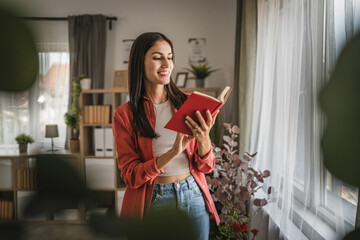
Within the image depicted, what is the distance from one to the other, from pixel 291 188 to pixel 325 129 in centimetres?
158

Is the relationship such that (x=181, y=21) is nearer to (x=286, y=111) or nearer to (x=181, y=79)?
(x=181, y=79)

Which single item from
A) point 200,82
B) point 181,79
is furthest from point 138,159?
point 181,79

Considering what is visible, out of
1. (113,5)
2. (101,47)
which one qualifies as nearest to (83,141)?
(101,47)

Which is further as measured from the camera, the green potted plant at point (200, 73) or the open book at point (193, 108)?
the green potted plant at point (200, 73)

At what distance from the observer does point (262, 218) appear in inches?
80.3

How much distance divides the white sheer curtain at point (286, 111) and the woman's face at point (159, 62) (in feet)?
1.96

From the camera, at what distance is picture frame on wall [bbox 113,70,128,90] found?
3.22 metres

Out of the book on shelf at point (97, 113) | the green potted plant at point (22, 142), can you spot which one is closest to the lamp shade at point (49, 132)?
the green potted plant at point (22, 142)

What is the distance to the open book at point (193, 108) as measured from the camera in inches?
42.6

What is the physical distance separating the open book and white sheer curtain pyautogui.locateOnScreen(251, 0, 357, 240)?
1.23 ft

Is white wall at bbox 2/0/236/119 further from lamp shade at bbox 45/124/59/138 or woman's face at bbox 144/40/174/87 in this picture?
lamp shade at bbox 45/124/59/138

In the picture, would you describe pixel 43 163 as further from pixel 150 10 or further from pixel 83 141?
pixel 150 10

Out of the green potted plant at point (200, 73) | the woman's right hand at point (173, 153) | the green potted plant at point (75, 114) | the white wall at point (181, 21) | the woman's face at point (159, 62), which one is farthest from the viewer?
the white wall at point (181, 21)

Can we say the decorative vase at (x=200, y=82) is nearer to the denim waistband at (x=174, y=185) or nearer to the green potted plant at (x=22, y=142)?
the denim waistband at (x=174, y=185)
